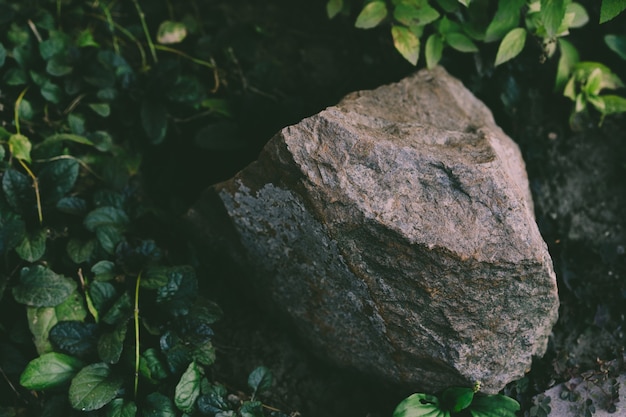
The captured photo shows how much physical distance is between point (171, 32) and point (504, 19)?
1.61 metres

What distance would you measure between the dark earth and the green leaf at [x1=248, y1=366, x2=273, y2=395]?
17 cm

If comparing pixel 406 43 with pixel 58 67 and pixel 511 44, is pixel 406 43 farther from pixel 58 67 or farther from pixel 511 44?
pixel 58 67

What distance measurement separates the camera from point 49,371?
89.5 inches

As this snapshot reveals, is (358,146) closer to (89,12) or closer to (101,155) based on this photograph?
(101,155)

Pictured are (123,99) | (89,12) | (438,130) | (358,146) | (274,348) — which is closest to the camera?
(358,146)

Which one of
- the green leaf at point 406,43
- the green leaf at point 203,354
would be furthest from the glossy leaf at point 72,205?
the green leaf at point 406,43

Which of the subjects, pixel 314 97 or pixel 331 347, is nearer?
pixel 331 347

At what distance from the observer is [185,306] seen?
2373 millimetres

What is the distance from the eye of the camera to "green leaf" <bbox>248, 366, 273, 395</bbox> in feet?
7.73

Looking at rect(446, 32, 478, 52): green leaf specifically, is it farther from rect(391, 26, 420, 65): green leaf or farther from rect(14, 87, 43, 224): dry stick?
rect(14, 87, 43, 224): dry stick

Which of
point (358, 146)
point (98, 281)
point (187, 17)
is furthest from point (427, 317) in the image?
point (187, 17)

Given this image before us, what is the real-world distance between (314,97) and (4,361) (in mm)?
1843

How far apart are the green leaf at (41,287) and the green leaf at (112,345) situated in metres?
0.23

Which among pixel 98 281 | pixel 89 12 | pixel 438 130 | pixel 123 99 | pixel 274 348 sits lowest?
pixel 274 348
